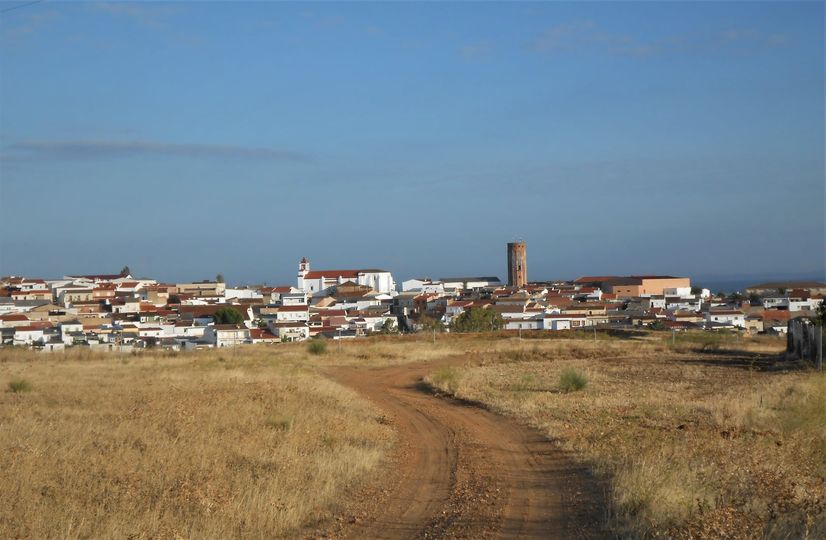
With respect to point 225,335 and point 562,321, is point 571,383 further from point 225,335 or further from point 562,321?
point 562,321

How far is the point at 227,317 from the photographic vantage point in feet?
261

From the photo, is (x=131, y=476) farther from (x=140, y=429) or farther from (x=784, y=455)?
(x=784, y=455)

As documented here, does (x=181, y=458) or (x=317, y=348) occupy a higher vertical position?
(x=181, y=458)

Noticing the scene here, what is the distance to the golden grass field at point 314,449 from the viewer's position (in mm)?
8734

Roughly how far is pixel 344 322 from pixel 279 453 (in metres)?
71.9

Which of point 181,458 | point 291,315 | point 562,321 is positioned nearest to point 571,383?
point 181,458

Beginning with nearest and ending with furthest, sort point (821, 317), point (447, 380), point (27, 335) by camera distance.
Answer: point (447, 380)
point (821, 317)
point (27, 335)

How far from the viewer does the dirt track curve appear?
8984mm

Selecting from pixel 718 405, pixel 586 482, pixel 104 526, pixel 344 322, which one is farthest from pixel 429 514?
pixel 344 322

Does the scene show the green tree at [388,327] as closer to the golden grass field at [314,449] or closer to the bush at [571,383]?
the golden grass field at [314,449]

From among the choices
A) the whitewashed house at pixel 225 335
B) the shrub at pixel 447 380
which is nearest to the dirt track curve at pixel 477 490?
the shrub at pixel 447 380

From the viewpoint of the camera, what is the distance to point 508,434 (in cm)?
1556

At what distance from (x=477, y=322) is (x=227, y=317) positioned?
23871 mm

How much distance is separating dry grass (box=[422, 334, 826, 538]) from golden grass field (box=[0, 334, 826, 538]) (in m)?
0.04
